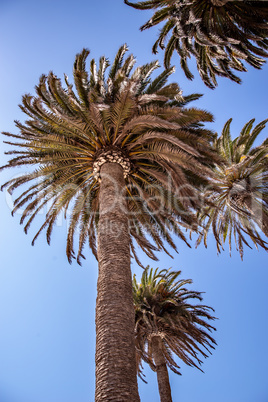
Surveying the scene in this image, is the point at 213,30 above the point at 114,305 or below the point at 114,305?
above

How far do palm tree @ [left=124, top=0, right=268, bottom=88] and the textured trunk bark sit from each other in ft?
21.1

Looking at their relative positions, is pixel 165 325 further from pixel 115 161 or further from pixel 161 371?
pixel 115 161

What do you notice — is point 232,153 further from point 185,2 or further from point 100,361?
point 100,361

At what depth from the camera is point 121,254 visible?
6594 mm

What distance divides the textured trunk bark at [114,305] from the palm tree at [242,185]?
6213 millimetres

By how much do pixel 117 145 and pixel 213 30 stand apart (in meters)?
6.35

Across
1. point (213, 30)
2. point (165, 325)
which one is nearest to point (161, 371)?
point (165, 325)

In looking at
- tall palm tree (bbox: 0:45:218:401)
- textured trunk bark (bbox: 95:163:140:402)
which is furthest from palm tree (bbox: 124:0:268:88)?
textured trunk bark (bbox: 95:163:140:402)

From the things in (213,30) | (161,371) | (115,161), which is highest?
(213,30)

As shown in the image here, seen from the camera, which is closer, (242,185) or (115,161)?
(115,161)

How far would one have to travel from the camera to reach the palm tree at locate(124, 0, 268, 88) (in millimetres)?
10609

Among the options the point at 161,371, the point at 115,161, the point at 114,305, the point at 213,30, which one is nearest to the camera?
the point at 114,305

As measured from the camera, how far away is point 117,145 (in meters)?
8.73

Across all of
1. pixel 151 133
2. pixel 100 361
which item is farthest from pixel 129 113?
pixel 100 361
